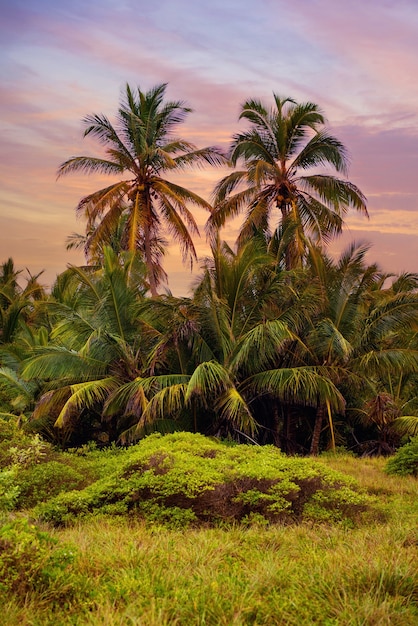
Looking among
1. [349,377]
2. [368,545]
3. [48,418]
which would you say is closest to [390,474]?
[349,377]

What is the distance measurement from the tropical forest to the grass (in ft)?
0.08

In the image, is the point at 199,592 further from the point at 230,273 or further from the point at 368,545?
the point at 230,273

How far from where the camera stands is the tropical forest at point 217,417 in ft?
15.8

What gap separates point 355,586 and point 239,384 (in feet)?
37.1

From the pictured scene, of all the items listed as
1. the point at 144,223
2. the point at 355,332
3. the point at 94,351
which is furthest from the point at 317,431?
the point at 144,223

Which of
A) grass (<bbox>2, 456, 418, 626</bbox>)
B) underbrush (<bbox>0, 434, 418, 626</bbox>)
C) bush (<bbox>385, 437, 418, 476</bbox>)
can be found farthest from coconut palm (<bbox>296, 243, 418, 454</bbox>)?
grass (<bbox>2, 456, 418, 626</bbox>)

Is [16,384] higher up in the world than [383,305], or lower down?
lower down

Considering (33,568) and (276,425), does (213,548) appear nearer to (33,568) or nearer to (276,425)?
(33,568)

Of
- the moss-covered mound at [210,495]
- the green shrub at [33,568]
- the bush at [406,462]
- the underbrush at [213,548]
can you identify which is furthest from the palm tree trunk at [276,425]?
the green shrub at [33,568]

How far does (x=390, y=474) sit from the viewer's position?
12594mm

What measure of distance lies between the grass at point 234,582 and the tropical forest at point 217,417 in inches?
0.9

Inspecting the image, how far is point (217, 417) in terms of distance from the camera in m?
15.8

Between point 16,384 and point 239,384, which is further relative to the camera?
point 16,384

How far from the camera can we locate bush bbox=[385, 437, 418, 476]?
12.3 metres
